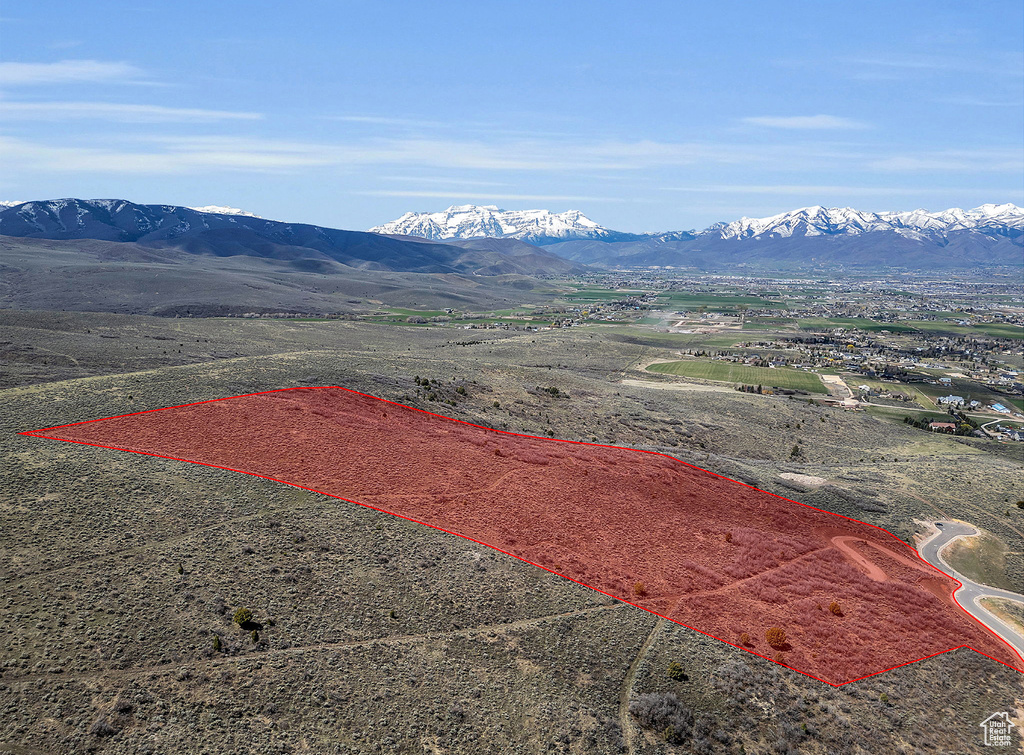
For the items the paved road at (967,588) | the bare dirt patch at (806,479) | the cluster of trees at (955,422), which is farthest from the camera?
the cluster of trees at (955,422)

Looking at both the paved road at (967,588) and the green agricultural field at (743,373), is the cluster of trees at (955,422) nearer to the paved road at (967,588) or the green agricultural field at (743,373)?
the green agricultural field at (743,373)

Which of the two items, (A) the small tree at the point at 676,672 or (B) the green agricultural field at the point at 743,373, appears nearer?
(A) the small tree at the point at 676,672

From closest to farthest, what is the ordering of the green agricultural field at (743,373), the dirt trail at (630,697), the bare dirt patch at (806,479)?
the dirt trail at (630,697) < the bare dirt patch at (806,479) < the green agricultural field at (743,373)

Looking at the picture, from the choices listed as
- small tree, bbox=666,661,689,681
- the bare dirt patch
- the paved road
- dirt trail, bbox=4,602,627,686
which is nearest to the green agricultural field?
the bare dirt patch

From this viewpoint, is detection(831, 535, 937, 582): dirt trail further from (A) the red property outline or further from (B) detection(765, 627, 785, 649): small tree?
(B) detection(765, 627, 785, 649): small tree

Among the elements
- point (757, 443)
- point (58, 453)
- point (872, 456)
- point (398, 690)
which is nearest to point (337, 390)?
point (58, 453)

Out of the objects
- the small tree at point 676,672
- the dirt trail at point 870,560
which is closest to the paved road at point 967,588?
the dirt trail at point 870,560
